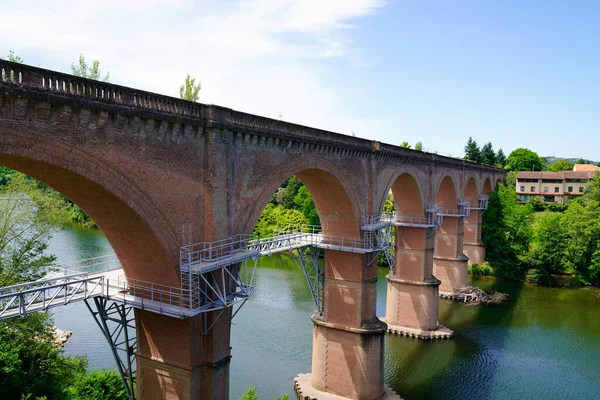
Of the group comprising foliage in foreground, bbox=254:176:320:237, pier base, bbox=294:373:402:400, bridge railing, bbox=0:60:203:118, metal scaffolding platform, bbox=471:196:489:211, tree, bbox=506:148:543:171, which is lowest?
pier base, bbox=294:373:402:400

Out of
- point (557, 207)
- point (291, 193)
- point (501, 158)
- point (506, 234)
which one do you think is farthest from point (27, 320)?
point (501, 158)

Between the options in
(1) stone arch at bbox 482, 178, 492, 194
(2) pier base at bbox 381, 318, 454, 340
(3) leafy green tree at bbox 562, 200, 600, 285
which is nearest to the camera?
(2) pier base at bbox 381, 318, 454, 340

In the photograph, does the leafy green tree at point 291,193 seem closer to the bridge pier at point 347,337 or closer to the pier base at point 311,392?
the bridge pier at point 347,337

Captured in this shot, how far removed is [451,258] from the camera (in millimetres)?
36781

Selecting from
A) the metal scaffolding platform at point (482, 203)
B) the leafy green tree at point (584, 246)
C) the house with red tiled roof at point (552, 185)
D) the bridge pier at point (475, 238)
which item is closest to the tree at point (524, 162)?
the house with red tiled roof at point (552, 185)

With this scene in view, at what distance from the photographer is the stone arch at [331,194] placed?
58.4 ft

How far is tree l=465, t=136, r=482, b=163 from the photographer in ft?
253

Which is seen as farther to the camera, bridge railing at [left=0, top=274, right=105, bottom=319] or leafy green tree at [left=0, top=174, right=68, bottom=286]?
Answer: leafy green tree at [left=0, top=174, right=68, bottom=286]

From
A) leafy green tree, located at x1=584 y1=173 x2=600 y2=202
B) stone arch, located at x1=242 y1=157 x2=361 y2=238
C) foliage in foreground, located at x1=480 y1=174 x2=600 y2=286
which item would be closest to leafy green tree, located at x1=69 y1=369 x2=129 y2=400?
stone arch, located at x1=242 y1=157 x2=361 y2=238

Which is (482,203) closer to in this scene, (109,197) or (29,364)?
(29,364)

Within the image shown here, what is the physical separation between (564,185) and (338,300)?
56.3 meters

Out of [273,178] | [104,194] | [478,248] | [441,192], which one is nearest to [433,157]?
[441,192]

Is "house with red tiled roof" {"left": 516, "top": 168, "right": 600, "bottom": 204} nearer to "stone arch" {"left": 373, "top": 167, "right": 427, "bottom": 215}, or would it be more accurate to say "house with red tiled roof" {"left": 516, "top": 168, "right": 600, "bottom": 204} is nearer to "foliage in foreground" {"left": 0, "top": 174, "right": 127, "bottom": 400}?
"stone arch" {"left": 373, "top": 167, "right": 427, "bottom": 215}

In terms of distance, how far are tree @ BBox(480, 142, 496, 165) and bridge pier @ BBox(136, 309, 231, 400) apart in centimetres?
7296
